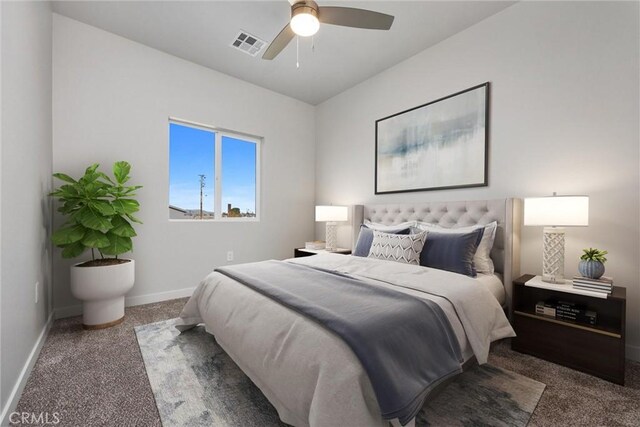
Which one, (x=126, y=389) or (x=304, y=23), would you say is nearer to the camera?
(x=126, y=389)

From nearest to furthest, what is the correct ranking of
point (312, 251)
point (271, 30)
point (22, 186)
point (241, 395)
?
point (241, 395) < point (22, 186) < point (271, 30) < point (312, 251)

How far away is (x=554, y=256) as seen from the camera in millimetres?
2055

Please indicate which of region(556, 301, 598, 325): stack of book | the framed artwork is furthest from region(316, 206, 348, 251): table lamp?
region(556, 301, 598, 325): stack of book

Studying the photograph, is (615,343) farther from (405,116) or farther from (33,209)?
(33,209)

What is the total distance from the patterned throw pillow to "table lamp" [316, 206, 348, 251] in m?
1.18

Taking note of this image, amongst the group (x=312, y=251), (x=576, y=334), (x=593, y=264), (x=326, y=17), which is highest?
(x=326, y=17)

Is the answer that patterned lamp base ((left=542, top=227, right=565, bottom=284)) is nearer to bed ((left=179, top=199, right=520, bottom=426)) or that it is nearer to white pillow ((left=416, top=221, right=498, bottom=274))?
bed ((left=179, top=199, right=520, bottom=426))

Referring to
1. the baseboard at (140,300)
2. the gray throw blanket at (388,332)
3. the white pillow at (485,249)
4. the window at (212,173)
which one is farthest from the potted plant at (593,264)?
the baseboard at (140,300)

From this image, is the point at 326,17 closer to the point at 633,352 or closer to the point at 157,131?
the point at 157,131

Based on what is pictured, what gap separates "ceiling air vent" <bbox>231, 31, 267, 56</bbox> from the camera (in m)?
2.91

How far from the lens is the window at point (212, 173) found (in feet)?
11.8

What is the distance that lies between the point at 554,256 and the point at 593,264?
0.70 feet

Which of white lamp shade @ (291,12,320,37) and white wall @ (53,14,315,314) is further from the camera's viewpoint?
white wall @ (53,14,315,314)

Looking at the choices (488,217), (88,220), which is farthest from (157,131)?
(488,217)
